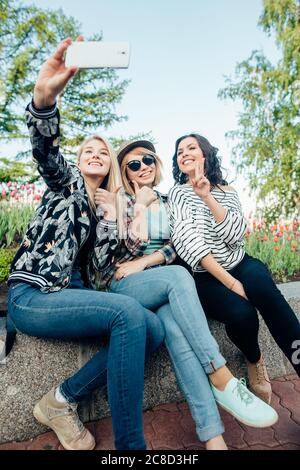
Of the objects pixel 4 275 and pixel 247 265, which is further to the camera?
pixel 4 275

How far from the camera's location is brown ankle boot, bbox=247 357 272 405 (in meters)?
2.17

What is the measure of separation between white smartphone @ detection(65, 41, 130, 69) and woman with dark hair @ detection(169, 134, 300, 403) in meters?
0.83

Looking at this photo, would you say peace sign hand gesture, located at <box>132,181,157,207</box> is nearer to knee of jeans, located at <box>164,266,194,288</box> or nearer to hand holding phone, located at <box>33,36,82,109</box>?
knee of jeans, located at <box>164,266,194,288</box>

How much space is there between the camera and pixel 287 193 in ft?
37.2

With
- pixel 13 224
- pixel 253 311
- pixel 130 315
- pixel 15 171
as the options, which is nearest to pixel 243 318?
pixel 253 311

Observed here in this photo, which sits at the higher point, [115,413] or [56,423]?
[115,413]

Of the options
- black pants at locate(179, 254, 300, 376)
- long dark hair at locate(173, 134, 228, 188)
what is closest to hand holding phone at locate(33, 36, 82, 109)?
long dark hair at locate(173, 134, 228, 188)

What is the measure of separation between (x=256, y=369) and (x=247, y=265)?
2.13 feet

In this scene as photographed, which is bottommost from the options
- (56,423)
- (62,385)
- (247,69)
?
(56,423)

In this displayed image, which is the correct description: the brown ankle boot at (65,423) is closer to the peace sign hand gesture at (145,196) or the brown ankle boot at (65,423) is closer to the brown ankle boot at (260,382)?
the brown ankle boot at (260,382)

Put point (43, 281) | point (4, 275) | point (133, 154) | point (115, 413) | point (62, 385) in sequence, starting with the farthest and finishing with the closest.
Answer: point (4, 275) → point (133, 154) → point (62, 385) → point (43, 281) → point (115, 413)

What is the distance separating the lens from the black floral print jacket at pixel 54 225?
1.66 meters
